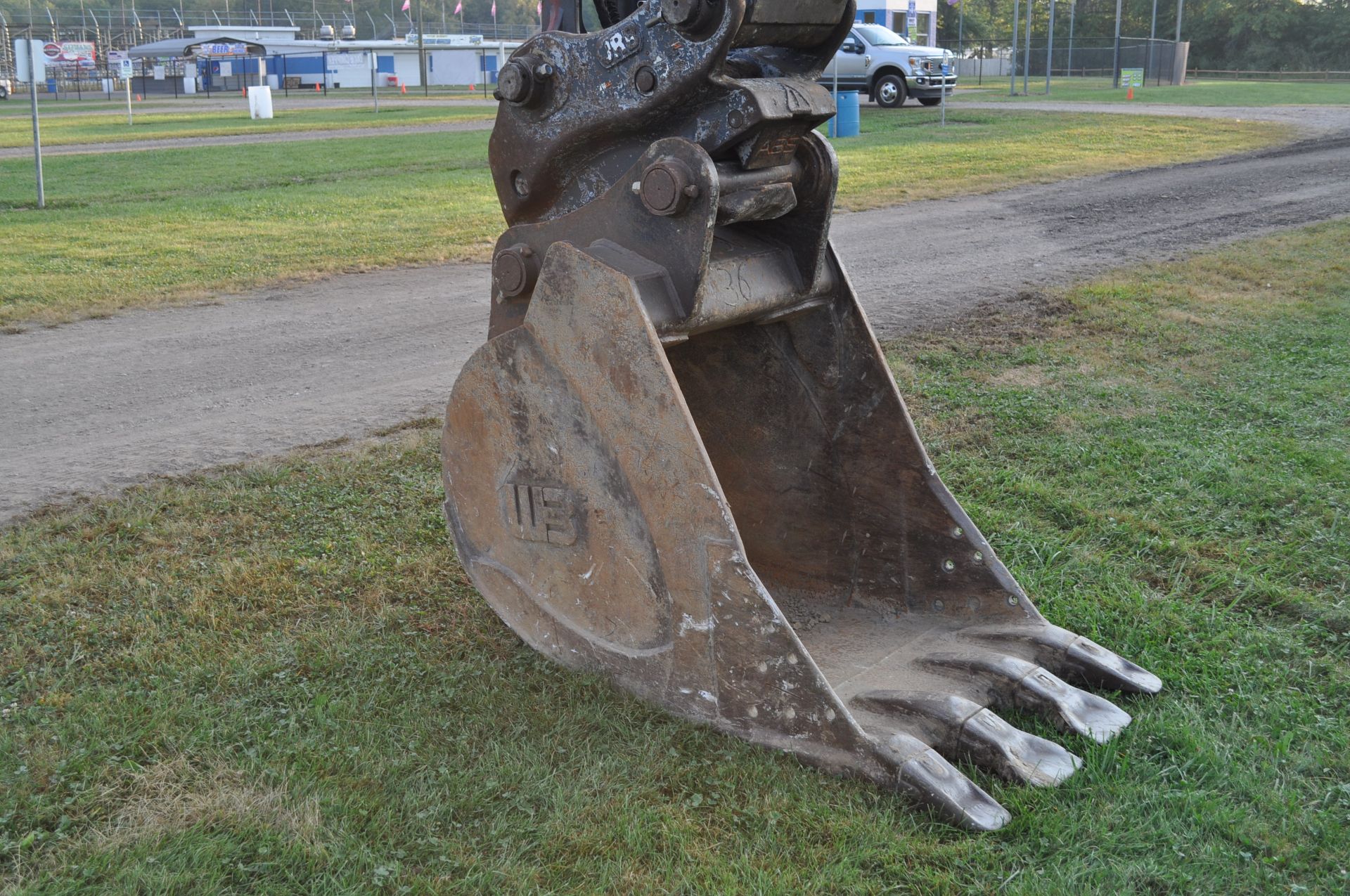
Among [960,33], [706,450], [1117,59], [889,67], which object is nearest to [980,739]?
[706,450]

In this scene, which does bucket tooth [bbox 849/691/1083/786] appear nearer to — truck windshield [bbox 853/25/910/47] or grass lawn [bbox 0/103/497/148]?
grass lawn [bbox 0/103/497/148]

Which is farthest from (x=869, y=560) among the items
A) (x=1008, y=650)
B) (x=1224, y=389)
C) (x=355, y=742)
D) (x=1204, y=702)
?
(x=1224, y=389)

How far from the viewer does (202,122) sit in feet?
94.6

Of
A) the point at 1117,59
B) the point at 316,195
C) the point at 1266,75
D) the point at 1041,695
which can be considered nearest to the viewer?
the point at 1041,695

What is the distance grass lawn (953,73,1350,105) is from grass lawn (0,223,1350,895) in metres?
30.2

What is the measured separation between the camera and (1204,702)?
352 cm

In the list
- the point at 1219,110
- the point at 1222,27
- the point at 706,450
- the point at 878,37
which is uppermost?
the point at 1222,27

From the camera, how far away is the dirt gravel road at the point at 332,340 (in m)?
5.93

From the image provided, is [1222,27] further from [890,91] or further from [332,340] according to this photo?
[332,340]

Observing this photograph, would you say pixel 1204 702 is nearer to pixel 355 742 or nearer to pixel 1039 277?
pixel 355 742

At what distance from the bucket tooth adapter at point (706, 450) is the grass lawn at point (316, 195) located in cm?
627

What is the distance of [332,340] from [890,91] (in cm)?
2327

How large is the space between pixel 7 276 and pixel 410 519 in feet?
21.4

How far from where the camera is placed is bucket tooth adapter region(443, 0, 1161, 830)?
122 inches
